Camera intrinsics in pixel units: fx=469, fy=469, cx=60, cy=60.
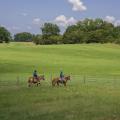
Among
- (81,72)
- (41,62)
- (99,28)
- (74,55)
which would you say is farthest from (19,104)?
(99,28)

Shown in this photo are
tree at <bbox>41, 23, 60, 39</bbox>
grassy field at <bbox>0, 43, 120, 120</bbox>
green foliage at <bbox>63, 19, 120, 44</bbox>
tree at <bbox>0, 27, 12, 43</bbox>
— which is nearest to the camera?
grassy field at <bbox>0, 43, 120, 120</bbox>

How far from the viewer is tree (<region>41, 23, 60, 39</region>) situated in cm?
18175

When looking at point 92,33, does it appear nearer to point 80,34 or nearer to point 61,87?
point 80,34

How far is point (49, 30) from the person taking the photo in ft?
610

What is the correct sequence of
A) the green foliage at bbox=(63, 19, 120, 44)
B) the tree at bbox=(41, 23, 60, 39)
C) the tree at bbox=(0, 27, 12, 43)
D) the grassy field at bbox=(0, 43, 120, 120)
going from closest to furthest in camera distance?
the grassy field at bbox=(0, 43, 120, 120), the green foliage at bbox=(63, 19, 120, 44), the tree at bbox=(0, 27, 12, 43), the tree at bbox=(41, 23, 60, 39)

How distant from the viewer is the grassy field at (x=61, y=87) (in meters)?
22.0

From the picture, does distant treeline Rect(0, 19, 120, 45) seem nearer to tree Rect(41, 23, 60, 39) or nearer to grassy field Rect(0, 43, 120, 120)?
tree Rect(41, 23, 60, 39)

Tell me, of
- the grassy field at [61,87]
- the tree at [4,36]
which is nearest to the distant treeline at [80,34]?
the tree at [4,36]

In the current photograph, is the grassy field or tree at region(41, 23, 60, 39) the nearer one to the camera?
the grassy field

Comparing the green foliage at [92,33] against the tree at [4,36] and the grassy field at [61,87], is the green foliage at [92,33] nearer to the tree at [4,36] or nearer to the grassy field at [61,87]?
the tree at [4,36]

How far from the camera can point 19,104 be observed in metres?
26.6

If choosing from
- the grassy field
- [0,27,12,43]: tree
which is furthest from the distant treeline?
the grassy field

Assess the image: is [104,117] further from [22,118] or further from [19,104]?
[19,104]

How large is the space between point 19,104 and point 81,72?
134 ft
